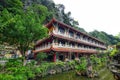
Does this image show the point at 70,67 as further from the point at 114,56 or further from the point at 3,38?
the point at 114,56

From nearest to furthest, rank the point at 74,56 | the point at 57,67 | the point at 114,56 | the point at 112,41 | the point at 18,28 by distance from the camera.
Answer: the point at 114,56 < the point at 18,28 < the point at 57,67 < the point at 74,56 < the point at 112,41

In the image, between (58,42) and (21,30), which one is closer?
(21,30)

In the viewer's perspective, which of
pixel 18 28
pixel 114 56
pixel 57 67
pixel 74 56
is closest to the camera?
pixel 114 56

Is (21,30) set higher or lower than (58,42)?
higher

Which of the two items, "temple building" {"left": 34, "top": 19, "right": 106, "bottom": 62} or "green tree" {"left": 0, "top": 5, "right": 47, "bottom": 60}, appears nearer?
"green tree" {"left": 0, "top": 5, "right": 47, "bottom": 60}

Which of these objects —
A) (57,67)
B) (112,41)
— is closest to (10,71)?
(57,67)

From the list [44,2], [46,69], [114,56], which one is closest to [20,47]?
[46,69]

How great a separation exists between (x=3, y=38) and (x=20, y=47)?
243 centimetres

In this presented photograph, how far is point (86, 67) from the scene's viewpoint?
Result: 50.3 ft

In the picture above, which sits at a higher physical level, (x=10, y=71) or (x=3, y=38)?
(x=3, y=38)

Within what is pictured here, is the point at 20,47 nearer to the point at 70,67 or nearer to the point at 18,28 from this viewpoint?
the point at 18,28

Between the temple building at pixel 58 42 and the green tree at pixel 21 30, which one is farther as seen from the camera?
the temple building at pixel 58 42

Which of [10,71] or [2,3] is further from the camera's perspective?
[2,3]

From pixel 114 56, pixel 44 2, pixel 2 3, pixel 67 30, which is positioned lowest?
pixel 114 56
